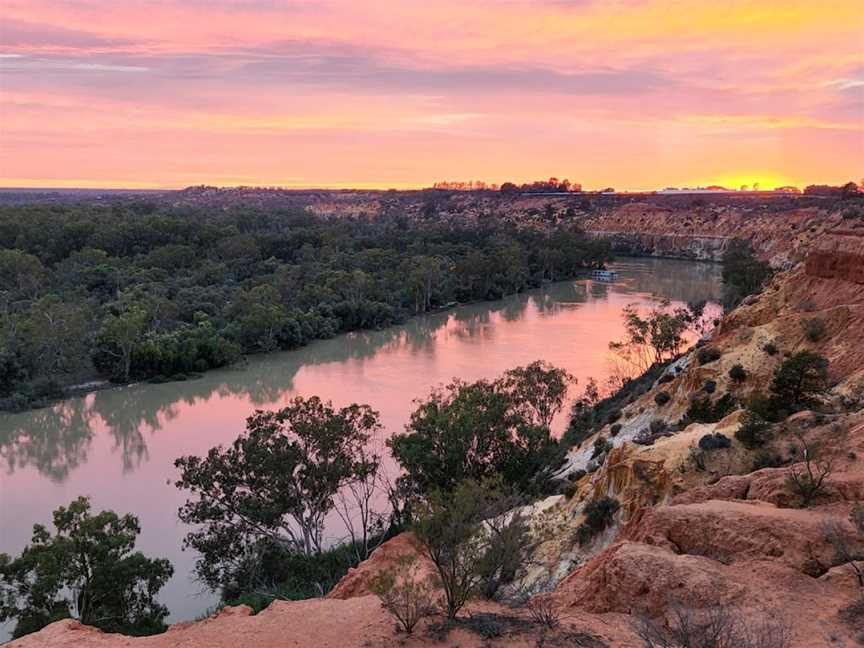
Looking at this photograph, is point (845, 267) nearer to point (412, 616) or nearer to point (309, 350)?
point (412, 616)

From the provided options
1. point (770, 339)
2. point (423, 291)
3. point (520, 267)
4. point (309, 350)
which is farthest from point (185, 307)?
point (770, 339)

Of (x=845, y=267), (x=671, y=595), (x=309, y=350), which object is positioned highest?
(x=845, y=267)

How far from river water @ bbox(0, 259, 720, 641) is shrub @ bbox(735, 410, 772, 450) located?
11543 millimetres

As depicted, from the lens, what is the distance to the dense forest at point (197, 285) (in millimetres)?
33438

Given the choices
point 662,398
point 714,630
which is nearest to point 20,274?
point 662,398

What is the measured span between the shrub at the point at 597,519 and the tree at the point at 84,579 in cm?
771

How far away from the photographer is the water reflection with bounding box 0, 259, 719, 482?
82.6 feet

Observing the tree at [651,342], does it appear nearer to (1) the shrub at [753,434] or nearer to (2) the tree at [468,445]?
(2) the tree at [468,445]

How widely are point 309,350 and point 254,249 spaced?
25.8 metres

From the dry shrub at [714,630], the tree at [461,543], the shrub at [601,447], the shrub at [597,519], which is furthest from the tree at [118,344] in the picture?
the dry shrub at [714,630]

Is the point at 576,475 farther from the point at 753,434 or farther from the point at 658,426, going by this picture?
the point at 753,434

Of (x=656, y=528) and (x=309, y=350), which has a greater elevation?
(x=656, y=528)

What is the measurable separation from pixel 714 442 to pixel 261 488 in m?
9.74

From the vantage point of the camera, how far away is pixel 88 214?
74.4 metres
